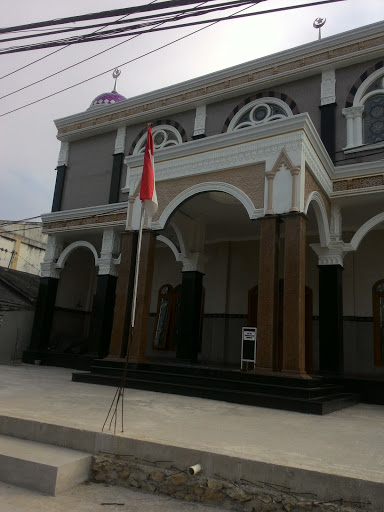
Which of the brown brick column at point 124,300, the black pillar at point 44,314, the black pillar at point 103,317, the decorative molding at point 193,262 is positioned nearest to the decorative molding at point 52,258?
the black pillar at point 44,314

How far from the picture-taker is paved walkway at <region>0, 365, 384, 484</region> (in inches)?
124

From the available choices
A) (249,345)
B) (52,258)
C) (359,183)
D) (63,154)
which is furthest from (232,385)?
(63,154)

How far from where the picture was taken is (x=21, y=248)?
24.7 meters

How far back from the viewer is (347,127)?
9062 millimetres

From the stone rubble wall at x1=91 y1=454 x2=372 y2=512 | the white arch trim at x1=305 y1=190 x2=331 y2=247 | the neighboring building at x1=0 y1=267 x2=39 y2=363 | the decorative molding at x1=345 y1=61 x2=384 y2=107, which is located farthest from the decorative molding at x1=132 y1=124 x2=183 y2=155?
the stone rubble wall at x1=91 y1=454 x2=372 y2=512

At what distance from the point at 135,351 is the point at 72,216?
5.81 metres

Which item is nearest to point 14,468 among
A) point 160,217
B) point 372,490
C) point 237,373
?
point 372,490

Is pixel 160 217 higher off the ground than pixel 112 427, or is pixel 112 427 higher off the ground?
pixel 160 217

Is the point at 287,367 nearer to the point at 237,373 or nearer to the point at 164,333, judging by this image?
the point at 237,373

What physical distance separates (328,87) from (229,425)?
26.0 feet

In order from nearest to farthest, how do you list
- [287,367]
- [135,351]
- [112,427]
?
[112,427] < [287,367] < [135,351]

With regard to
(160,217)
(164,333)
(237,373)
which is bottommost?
(237,373)

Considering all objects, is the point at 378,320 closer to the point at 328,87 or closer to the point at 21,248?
the point at 328,87

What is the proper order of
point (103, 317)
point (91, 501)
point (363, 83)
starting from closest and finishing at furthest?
point (91, 501) → point (363, 83) → point (103, 317)
